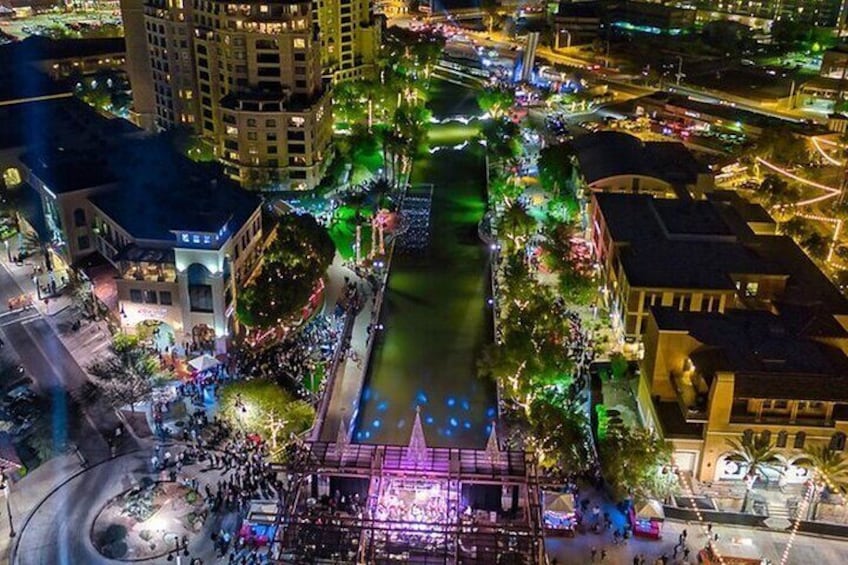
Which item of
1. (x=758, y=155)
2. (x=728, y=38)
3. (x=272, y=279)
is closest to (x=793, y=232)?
(x=758, y=155)

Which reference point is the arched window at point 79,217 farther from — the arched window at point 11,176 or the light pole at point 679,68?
the light pole at point 679,68

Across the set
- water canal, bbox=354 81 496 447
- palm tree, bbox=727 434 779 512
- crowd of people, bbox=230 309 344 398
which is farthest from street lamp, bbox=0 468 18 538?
palm tree, bbox=727 434 779 512

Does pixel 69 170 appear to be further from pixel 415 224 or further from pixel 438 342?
pixel 438 342

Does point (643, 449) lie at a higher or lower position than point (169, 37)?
lower

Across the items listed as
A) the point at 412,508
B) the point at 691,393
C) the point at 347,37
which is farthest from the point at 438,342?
the point at 347,37

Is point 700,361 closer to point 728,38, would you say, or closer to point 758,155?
point 758,155
